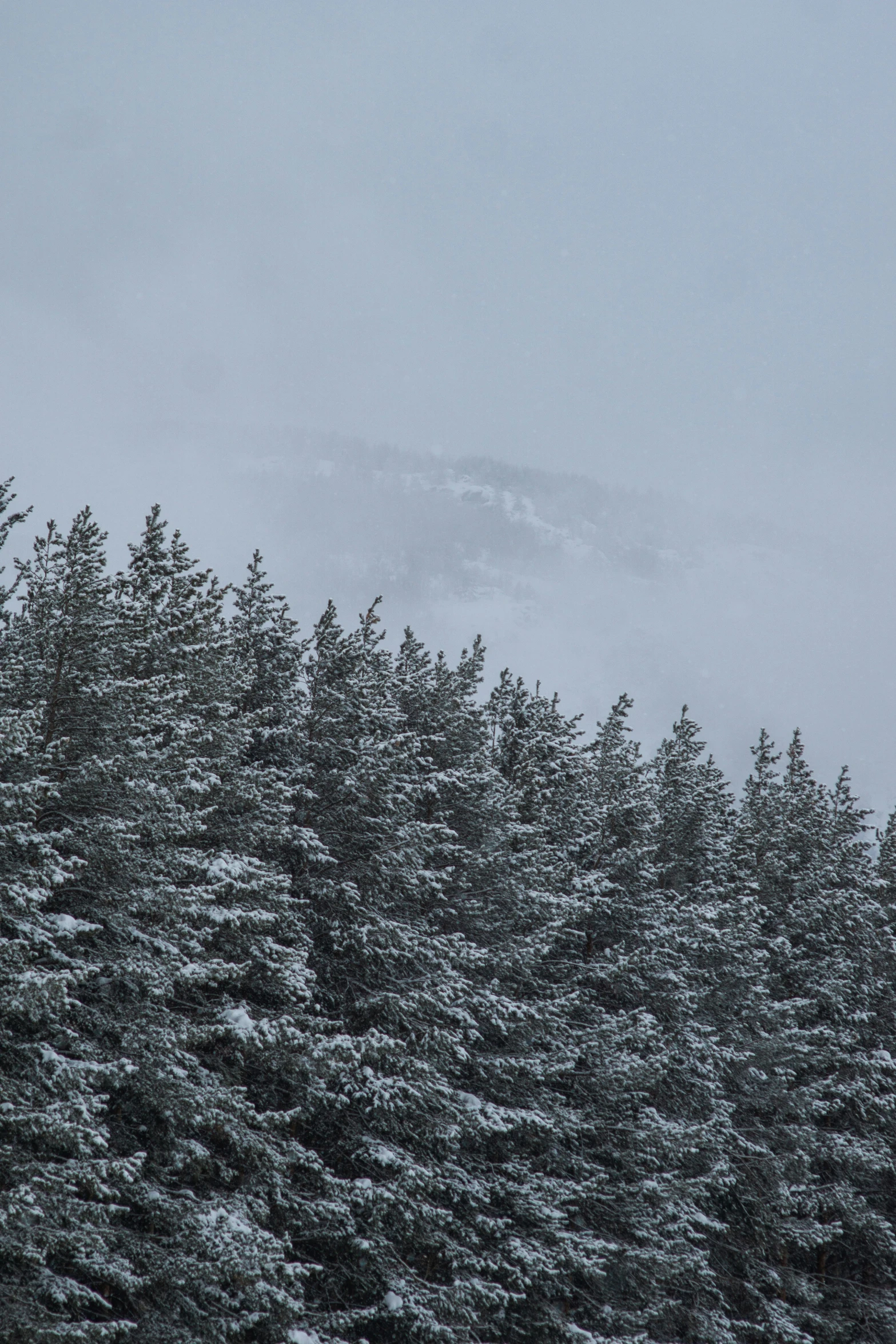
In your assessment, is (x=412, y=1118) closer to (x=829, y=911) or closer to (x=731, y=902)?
(x=731, y=902)

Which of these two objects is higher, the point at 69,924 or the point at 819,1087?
the point at 69,924

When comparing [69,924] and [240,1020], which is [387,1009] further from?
[69,924]

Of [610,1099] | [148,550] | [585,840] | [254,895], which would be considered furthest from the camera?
[585,840]

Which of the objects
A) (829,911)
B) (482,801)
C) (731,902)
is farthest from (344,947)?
(829,911)

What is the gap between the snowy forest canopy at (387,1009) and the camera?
1266cm

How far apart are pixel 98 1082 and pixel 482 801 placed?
10.5 meters

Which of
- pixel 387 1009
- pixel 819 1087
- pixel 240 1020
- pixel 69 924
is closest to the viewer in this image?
pixel 69 924

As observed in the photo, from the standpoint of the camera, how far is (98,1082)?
38.9ft

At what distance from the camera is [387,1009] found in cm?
1636

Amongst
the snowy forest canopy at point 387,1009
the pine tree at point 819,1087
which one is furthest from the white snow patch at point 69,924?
the pine tree at point 819,1087

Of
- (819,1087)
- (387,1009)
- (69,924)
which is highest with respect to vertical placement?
(69,924)

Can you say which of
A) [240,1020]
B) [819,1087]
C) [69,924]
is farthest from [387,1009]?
[819,1087]

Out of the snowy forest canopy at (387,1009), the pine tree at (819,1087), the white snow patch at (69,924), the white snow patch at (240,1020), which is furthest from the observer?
the pine tree at (819,1087)

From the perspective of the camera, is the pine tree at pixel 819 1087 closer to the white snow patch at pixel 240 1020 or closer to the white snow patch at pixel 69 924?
the white snow patch at pixel 240 1020
